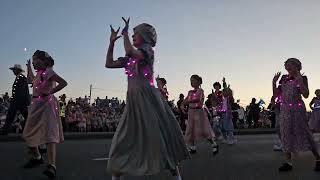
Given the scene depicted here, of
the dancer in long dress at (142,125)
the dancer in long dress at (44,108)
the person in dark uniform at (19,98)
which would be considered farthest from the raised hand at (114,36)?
the person in dark uniform at (19,98)

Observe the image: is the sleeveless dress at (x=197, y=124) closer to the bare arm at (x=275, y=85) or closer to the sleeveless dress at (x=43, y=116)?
the bare arm at (x=275, y=85)

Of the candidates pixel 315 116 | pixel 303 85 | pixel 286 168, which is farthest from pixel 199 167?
pixel 315 116

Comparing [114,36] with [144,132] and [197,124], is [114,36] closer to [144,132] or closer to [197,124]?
[144,132]

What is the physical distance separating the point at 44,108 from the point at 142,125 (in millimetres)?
2804

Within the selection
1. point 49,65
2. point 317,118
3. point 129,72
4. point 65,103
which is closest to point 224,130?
point 317,118

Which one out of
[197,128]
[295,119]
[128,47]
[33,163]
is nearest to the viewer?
[128,47]

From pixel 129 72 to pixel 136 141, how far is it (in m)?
0.84

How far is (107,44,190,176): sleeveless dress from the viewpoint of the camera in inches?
227

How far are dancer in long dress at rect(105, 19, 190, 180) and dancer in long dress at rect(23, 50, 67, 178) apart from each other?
2.25 m

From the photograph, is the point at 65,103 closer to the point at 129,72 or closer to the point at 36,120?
the point at 36,120

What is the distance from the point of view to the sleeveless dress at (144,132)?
18.9 feet

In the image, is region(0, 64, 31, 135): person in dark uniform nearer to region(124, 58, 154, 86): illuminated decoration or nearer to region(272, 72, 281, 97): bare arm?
region(272, 72, 281, 97): bare arm

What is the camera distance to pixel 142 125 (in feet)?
19.4

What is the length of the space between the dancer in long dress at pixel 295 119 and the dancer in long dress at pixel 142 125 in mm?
3262
